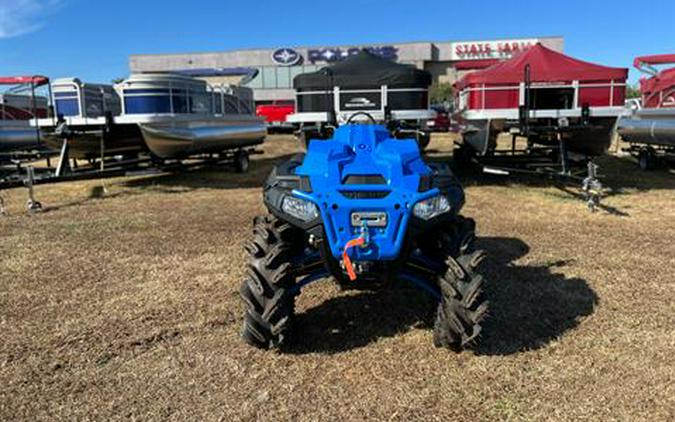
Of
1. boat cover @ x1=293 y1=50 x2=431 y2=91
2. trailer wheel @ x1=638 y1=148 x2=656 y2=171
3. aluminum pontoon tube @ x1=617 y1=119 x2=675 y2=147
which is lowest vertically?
trailer wheel @ x1=638 y1=148 x2=656 y2=171

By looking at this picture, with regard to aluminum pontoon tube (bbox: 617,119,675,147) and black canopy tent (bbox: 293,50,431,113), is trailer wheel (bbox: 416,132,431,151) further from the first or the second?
aluminum pontoon tube (bbox: 617,119,675,147)

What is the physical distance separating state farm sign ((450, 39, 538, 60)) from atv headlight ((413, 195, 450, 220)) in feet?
162

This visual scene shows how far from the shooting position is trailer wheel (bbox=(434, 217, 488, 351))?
131 inches

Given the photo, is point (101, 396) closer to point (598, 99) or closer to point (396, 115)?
point (396, 115)

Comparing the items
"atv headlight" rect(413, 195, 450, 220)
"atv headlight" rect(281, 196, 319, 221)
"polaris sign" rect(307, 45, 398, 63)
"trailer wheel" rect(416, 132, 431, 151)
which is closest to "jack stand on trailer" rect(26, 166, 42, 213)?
"trailer wheel" rect(416, 132, 431, 151)

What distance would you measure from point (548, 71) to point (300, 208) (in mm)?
7111

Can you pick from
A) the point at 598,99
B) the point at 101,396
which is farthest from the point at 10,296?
the point at 598,99

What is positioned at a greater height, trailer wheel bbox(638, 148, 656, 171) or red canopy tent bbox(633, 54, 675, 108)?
red canopy tent bbox(633, 54, 675, 108)

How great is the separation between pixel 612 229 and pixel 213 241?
176 inches

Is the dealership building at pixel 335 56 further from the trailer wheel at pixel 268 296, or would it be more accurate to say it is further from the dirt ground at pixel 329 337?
the trailer wheel at pixel 268 296

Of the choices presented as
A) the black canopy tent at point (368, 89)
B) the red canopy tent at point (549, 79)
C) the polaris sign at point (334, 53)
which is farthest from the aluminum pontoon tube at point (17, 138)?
the polaris sign at point (334, 53)

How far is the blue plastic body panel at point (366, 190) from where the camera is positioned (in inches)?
130

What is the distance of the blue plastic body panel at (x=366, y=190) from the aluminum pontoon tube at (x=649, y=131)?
9.33 m

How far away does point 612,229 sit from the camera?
21.8 ft
